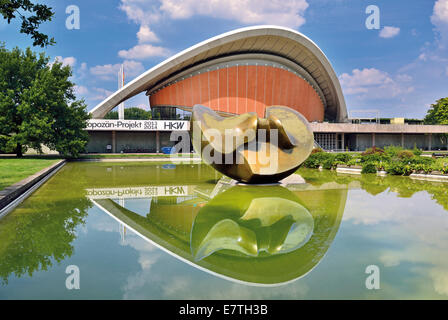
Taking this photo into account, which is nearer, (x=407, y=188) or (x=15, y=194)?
(x=15, y=194)

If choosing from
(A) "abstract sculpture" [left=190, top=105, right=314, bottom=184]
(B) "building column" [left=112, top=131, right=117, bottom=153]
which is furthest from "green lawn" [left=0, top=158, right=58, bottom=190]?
(B) "building column" [left=112, top=131, right=117, bottom=153]

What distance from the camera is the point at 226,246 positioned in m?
5.94

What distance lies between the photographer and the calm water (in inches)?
172

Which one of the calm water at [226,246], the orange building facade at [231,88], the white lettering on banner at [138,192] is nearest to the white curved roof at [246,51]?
the orange building facade at [231,88]

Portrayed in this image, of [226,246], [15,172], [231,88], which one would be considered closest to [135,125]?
[231,88]

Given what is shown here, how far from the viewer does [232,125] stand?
11602 millimetres

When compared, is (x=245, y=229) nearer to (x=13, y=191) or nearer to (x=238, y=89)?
(x=13, y=191)

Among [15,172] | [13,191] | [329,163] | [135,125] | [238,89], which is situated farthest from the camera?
[238,89]

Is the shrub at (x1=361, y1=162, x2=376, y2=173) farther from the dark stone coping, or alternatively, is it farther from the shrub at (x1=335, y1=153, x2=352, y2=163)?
the dark stone coping

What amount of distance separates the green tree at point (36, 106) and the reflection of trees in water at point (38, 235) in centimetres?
1901

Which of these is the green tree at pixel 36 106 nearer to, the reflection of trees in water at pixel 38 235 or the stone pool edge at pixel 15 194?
the stone pool edge at pixel 15 194

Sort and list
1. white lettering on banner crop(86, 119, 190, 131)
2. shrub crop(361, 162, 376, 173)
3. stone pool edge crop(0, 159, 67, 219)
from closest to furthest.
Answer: stone pool edge crop(0, 159, 67, 219), shrub crop(361, 162, 376, 173), white lettering on banner crop(86, 119, 190, 131)

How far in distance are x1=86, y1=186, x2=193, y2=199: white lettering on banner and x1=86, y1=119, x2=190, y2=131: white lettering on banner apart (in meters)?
24.8

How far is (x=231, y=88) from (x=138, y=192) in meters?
32.7
